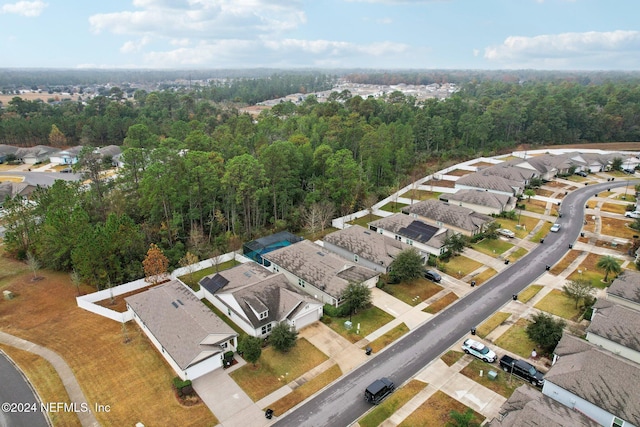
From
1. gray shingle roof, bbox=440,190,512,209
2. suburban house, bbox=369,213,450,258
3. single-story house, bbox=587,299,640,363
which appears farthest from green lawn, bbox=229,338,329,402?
gray shingle roof, bbox=440,190,512,209

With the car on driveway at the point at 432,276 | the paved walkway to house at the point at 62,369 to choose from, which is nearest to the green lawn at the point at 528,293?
the car on driveway at the point at 432,276

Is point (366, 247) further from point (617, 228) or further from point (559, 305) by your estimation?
point (617, 228)

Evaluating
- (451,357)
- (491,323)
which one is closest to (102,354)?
(451,357)

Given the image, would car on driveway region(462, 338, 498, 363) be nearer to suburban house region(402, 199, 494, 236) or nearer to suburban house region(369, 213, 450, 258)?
suburban house region(369, 213, 450, 258)

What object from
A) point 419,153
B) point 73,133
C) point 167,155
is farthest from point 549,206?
point 73,133

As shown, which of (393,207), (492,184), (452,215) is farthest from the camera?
(492,184)
